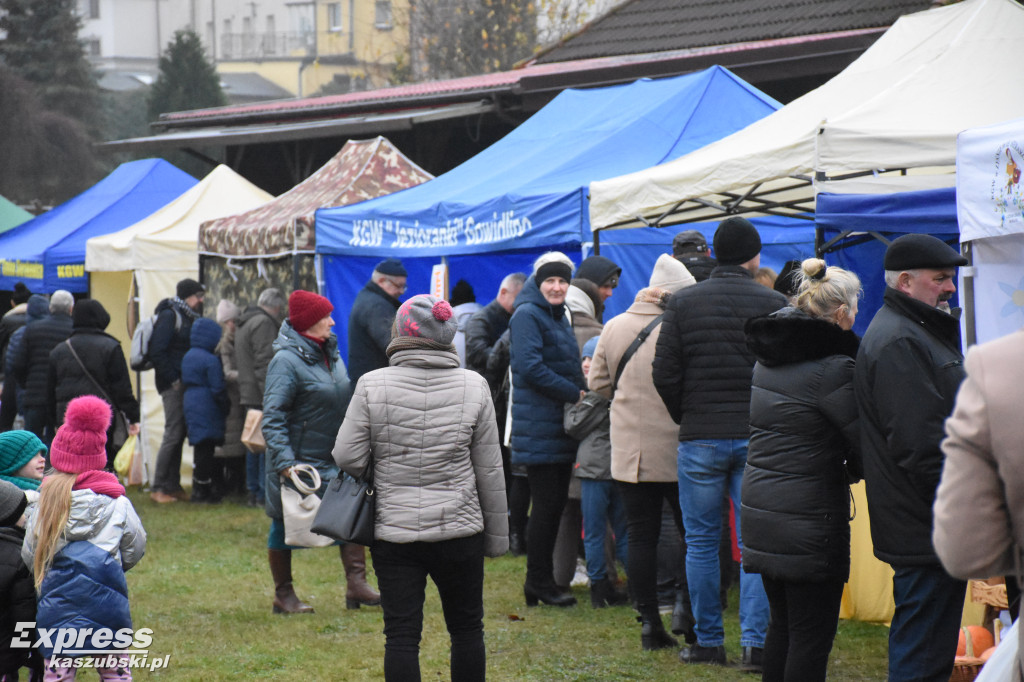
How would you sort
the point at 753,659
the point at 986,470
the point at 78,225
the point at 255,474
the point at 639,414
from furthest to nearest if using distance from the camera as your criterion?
the point at 78,225
the point at 255,474
the point at 639,414
the point at 753,659
the point at 986,470

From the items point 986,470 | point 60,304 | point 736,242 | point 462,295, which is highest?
point 736,242

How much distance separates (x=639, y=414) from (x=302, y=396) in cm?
174

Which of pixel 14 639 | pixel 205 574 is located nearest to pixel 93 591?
pixel 14 639

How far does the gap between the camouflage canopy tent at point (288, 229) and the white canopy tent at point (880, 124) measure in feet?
14.0

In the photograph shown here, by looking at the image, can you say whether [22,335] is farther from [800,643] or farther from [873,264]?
[800,643]

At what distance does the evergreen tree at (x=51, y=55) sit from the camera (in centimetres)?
4378

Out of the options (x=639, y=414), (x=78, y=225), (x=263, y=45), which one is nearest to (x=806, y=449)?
(x=639, y=414)

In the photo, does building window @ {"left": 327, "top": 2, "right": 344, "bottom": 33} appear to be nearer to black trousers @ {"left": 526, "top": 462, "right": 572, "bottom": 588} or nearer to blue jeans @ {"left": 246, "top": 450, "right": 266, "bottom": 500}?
blue jeans @ {"left": 246, "top": 450, "right": 266, "bottom": 500}

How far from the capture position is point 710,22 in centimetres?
1548

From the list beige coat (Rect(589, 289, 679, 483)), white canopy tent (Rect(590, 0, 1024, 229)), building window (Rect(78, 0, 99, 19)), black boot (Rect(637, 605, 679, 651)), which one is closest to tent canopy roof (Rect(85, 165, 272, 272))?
white canopy tent (Rect(590, 0, 1024, 229))

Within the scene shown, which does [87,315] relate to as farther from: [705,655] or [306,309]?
[705,655]

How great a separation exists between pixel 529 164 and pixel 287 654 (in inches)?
198

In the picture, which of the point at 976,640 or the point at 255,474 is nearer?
the point at 976,640

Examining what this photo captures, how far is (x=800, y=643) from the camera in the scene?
403cm
